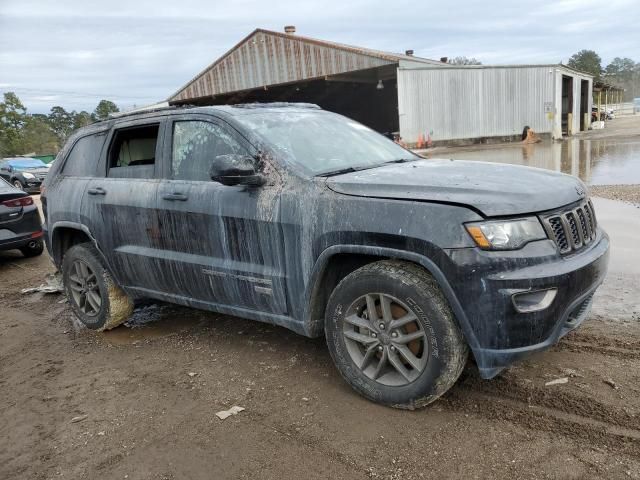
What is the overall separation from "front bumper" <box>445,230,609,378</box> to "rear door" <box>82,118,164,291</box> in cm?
244

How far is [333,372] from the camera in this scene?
361 cm

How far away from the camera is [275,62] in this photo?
2723cm

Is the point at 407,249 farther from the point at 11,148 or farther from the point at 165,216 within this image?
the point at 11,148

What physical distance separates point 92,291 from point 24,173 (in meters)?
19.4

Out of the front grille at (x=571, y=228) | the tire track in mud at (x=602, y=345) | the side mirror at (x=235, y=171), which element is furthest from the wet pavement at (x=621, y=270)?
the side mirror at (x=235, y=171)

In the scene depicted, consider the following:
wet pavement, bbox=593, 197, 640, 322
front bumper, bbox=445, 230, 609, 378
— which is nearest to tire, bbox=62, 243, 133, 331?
front bumper, bbox=445, 230, 609, 378

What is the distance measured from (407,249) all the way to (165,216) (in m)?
1.99

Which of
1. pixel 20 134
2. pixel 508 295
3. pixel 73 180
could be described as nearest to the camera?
pixel 508 295

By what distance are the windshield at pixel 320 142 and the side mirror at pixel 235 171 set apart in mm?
220

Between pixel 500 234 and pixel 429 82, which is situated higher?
pixel 429 82

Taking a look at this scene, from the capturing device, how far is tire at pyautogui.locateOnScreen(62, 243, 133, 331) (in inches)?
184

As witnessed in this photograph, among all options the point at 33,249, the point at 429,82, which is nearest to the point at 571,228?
the point at 33,249

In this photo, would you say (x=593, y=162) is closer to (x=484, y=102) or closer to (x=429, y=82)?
(x=429, y=82)

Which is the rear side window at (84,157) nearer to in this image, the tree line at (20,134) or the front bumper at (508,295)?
the front bumper at (508,295)
